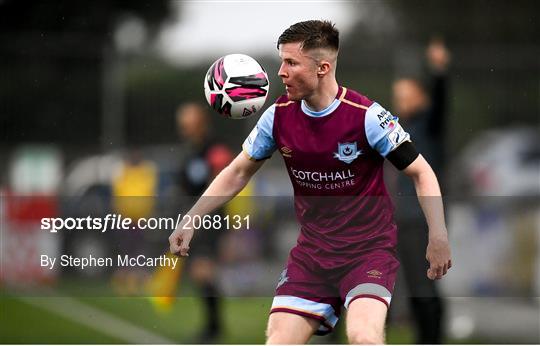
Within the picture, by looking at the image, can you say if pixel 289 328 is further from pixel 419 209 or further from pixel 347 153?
pixel 419 209

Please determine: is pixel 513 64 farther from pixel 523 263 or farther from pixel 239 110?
pixel 239 110

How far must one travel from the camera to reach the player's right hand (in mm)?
5602

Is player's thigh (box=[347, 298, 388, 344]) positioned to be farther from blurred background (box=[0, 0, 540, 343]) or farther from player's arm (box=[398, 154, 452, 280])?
blurred background (box=[0, 0, 540, 343])

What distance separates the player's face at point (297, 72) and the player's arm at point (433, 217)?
606mm

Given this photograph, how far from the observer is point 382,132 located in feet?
17.6

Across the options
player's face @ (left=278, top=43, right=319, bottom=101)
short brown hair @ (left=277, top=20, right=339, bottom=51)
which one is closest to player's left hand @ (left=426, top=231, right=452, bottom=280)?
player's face @ (left=278, top=43, right=319, bottom=101)

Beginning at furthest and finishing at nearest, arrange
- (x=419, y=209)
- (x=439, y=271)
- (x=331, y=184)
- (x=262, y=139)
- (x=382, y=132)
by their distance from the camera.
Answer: (x=419, y=209) < (x=262, y=139) < (x=331, y=184) < (x=382, y=132) < (x=439, y=271)

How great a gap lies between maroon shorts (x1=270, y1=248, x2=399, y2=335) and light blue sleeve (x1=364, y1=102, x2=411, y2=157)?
1.67ft

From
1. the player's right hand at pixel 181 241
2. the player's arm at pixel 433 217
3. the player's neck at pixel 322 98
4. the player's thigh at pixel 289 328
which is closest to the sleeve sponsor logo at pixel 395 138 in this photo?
the player's arm at pixel 433 217

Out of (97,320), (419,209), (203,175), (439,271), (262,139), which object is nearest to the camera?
(439,271)

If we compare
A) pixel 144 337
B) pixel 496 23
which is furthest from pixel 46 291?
pixel 496 23

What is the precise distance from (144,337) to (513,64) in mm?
8567

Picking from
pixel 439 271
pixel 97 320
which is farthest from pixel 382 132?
pixel 97 320

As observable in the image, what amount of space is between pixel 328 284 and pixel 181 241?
0.76m
